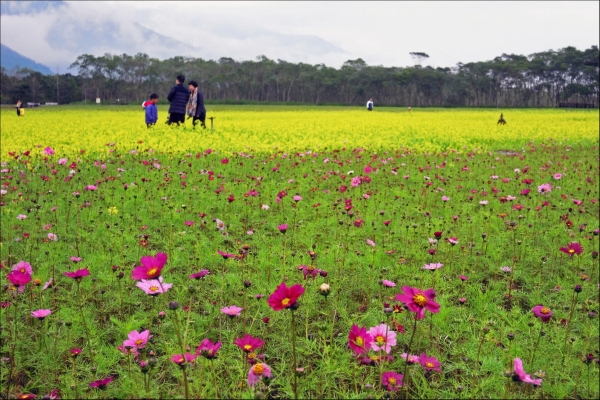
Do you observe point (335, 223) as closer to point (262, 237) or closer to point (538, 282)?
point (262, 237)

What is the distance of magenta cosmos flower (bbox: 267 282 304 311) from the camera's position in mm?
1438

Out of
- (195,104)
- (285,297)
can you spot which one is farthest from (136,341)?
(195,104)

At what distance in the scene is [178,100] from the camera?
1455 centimetres

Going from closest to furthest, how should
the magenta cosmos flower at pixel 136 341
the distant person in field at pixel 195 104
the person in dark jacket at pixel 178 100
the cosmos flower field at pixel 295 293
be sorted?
the magenta cosmos flower at pixel 136 341 < the cosmos flower field at pixel 295 293 < the person in dark jacket at pixel 178 100 < the distant person in field at pixel 195 104

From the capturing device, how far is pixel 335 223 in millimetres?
4840

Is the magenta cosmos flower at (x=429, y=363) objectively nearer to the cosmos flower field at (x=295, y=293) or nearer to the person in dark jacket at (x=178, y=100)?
the cosmos flower field at (x=295, y=293)

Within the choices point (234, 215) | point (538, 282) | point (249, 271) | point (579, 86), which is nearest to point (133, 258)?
point (249, 271)

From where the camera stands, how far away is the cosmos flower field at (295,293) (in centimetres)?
197

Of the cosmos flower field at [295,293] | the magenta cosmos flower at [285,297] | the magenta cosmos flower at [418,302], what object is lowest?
the cosmos flower field at [295,293]

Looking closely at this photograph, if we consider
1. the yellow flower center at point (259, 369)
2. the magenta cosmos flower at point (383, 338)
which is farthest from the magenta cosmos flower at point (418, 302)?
the yellow flower center at point (259, 369)

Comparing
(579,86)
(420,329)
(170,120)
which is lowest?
(420,329)

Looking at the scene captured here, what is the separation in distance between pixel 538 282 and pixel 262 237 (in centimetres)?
228

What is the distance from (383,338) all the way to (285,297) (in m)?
0.49

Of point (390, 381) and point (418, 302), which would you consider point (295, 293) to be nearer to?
point (418, 302)
